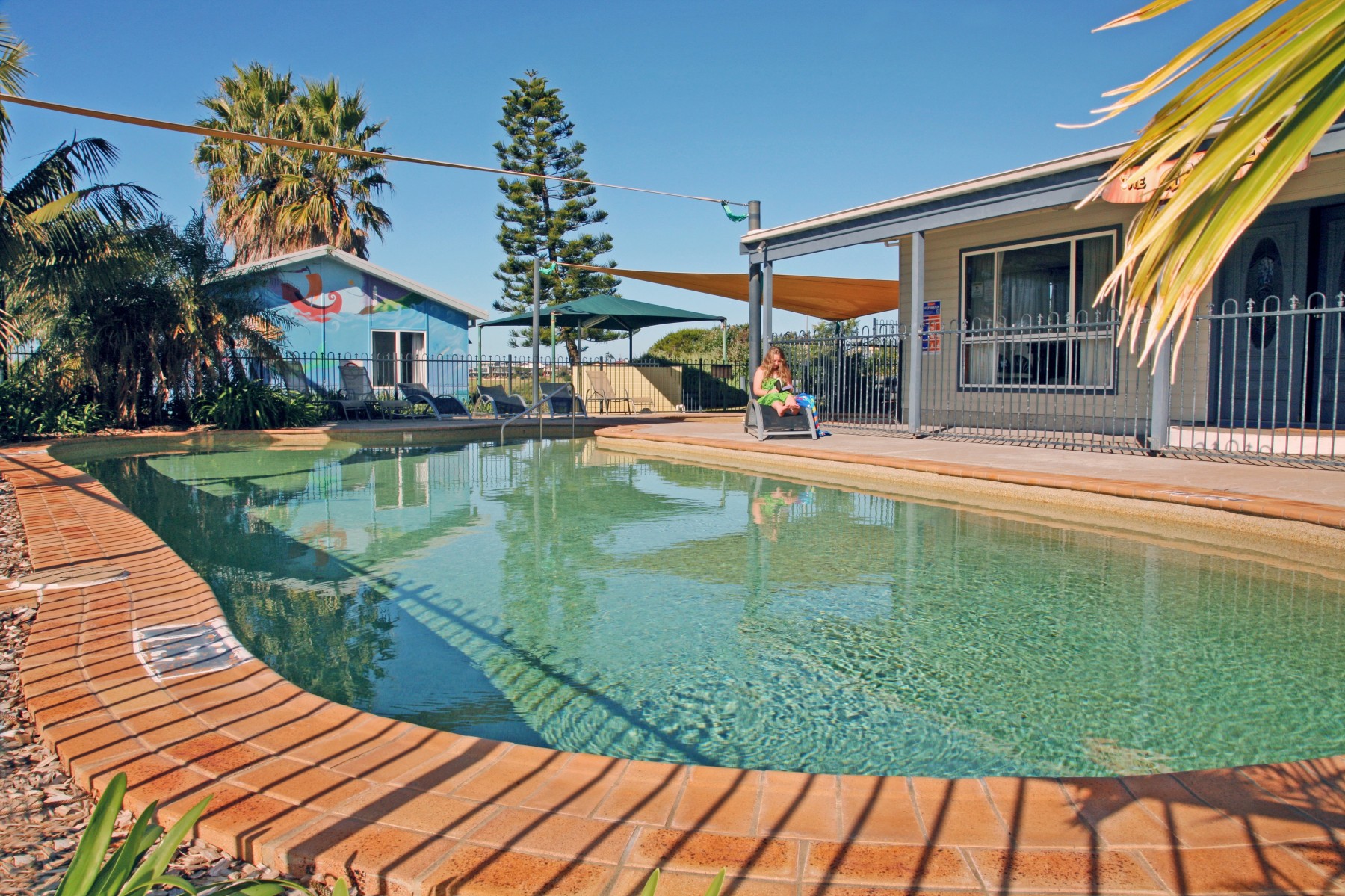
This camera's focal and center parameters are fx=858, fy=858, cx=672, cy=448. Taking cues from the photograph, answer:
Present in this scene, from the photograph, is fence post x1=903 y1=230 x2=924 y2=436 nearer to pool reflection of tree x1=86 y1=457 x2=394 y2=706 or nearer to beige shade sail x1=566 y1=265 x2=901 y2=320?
beige shade sail x1=566 y1=265 x2=901 y2=320

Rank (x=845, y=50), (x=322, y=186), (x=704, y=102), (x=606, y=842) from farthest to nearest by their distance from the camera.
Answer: (x=322, y=186) < (x=704, y=102) < (x=845, y=50) < (x=606, y=842)

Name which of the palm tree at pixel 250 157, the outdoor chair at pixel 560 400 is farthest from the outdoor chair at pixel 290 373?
the palm tree at pixel 250 157

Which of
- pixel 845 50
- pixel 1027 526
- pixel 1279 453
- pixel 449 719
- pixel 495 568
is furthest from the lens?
pixel 845 50

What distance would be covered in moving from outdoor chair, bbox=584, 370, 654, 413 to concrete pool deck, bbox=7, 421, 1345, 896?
18.1m

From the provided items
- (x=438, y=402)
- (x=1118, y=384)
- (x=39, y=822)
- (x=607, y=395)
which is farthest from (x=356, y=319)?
(x=39, y=822)

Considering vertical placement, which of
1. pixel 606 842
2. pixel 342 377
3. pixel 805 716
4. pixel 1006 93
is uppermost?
pixel 1006 93

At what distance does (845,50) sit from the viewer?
15711 millimetres

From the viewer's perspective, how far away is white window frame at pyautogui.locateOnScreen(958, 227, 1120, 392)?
9641 millimetres

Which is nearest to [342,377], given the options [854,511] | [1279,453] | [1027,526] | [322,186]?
[322,186]

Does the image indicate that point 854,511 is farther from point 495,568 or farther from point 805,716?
point 805,716

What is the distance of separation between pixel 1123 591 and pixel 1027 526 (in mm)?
1702

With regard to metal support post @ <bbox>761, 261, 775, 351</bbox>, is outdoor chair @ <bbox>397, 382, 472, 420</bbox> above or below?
below

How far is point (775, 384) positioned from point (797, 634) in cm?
785

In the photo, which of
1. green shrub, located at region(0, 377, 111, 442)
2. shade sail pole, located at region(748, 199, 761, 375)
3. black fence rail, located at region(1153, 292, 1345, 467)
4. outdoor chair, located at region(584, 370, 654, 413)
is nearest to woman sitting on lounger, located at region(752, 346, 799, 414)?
shade sail pole, located at region(748, 199, 761, 375)
